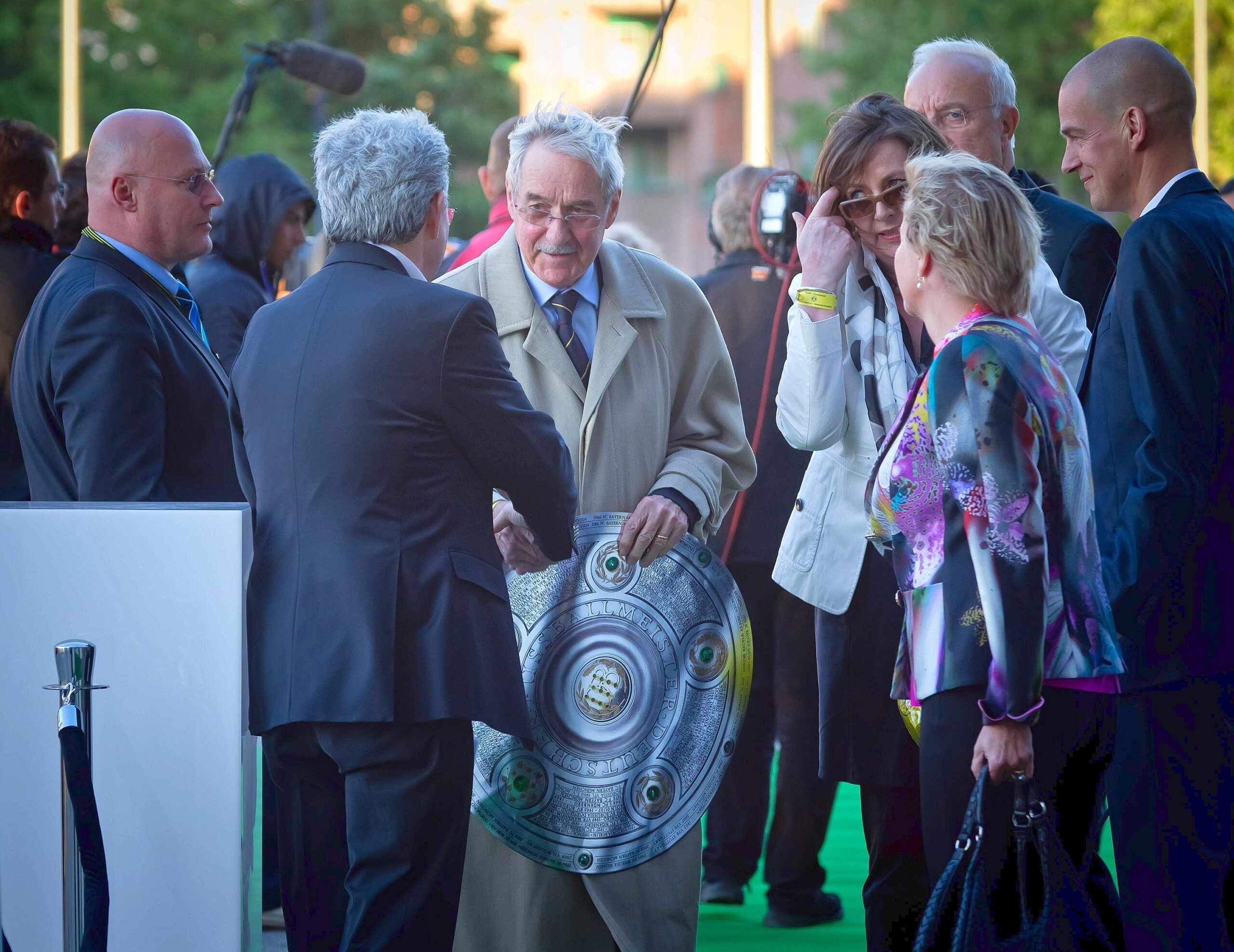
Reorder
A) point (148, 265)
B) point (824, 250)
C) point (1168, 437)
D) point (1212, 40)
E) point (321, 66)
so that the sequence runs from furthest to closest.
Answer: point (1212, 40) < point (321, 66) < point (148, 265) < point (824, 250) < point (1168, 437)

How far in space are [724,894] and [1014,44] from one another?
2103cm

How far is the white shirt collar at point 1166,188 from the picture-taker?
3.12 metres

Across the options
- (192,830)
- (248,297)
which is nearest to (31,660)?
(192,830)

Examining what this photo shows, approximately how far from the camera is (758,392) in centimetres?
467

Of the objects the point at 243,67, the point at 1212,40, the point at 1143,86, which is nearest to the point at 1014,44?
the point at 1212,40

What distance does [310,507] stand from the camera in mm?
2514

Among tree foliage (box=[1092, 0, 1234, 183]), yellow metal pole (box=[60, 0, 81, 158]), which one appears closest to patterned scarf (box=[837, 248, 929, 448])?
yellow metal pole (box=[60, 0, 81, 158])

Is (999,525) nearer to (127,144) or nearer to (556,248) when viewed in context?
(556,248)

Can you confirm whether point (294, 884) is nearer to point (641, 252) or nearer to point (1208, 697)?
point (641, 252)

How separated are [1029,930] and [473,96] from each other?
3115 cm

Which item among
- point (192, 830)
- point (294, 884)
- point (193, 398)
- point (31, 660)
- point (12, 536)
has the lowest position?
point (294, 884)

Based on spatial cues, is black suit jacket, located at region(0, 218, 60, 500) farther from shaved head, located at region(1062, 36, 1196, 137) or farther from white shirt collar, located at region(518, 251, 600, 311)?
shaved head, located at region(1062, 36, 1196, 137)

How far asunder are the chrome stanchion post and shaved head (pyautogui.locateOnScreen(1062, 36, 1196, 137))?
233cm

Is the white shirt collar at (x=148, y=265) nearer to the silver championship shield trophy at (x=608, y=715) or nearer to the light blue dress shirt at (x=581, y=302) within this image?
the light blue dress shirt at (x=581, y=302)
